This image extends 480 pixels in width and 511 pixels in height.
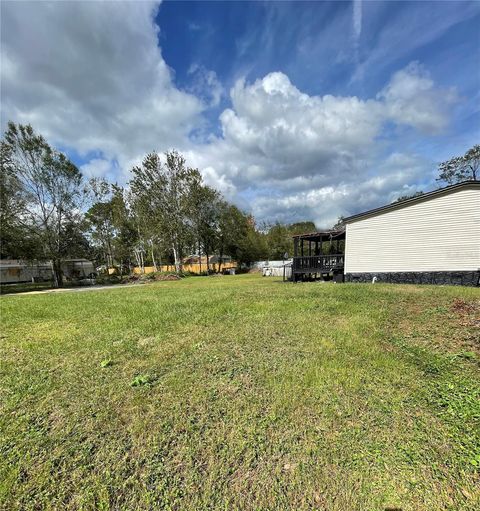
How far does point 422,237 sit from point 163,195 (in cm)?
2346

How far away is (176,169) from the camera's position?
91.6 ft

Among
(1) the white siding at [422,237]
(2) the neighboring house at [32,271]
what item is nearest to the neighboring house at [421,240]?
(1) the white siding at [422,237]

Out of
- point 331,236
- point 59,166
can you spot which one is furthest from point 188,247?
point 331,236

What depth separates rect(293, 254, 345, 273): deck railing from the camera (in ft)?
48.2

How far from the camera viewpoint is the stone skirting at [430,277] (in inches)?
429

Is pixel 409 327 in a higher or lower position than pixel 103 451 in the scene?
higher

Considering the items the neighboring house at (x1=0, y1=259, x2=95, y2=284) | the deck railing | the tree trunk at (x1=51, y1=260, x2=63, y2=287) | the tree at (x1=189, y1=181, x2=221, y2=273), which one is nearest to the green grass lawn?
the deck railing

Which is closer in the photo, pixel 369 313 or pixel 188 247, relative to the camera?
pixel 369 313

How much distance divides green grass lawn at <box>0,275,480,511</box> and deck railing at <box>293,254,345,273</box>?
32.3 feet

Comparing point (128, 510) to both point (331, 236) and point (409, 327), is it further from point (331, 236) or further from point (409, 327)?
point (331, 236)

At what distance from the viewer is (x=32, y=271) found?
30.5 metres

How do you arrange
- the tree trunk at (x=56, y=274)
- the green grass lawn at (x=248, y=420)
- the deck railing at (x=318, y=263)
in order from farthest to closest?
the tree trunk at (x=56, y=274) < the deck railing at (x=318, y=263) < the green grass lawn at (x=248, y=420)

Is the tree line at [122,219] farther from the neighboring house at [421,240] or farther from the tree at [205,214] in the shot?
the neighboring house at [421,240]

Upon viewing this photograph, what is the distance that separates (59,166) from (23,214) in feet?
15.1
